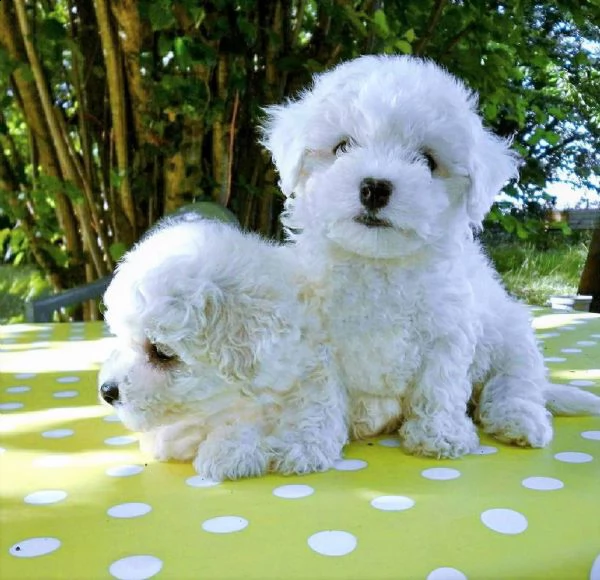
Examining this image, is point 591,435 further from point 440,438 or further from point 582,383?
point 582,383

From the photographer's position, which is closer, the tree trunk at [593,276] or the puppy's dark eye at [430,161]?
the puppy's dark eye at [430,161]

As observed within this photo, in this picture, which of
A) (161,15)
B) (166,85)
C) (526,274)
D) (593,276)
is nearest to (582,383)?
(161,15)

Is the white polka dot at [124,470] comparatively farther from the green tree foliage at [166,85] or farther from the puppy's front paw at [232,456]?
the green tree foliage at [166,85]

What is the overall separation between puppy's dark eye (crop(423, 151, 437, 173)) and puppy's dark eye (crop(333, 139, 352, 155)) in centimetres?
10

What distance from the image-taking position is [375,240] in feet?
2.91

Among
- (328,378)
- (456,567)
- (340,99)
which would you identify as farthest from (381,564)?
(340,99)

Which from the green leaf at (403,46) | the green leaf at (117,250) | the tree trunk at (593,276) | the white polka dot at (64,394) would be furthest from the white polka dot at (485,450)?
the tree trunk at (593,276)

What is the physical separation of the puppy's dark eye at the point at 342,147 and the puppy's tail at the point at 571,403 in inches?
20.8

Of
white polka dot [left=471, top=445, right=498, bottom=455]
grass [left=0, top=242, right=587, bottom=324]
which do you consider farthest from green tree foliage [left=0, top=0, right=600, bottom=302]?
white polka dot [left=471, top=445, right=498, bottom=455]

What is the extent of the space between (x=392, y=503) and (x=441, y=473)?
0.12 metres

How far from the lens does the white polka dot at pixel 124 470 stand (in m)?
0.91

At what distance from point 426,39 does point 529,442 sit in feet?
5.51

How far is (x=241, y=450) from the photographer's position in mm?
890

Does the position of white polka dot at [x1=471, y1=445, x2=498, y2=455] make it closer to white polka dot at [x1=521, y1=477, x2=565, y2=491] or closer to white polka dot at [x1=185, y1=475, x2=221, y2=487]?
white polka dot at [x1=521, y1=477, x2=565, y2=491]
